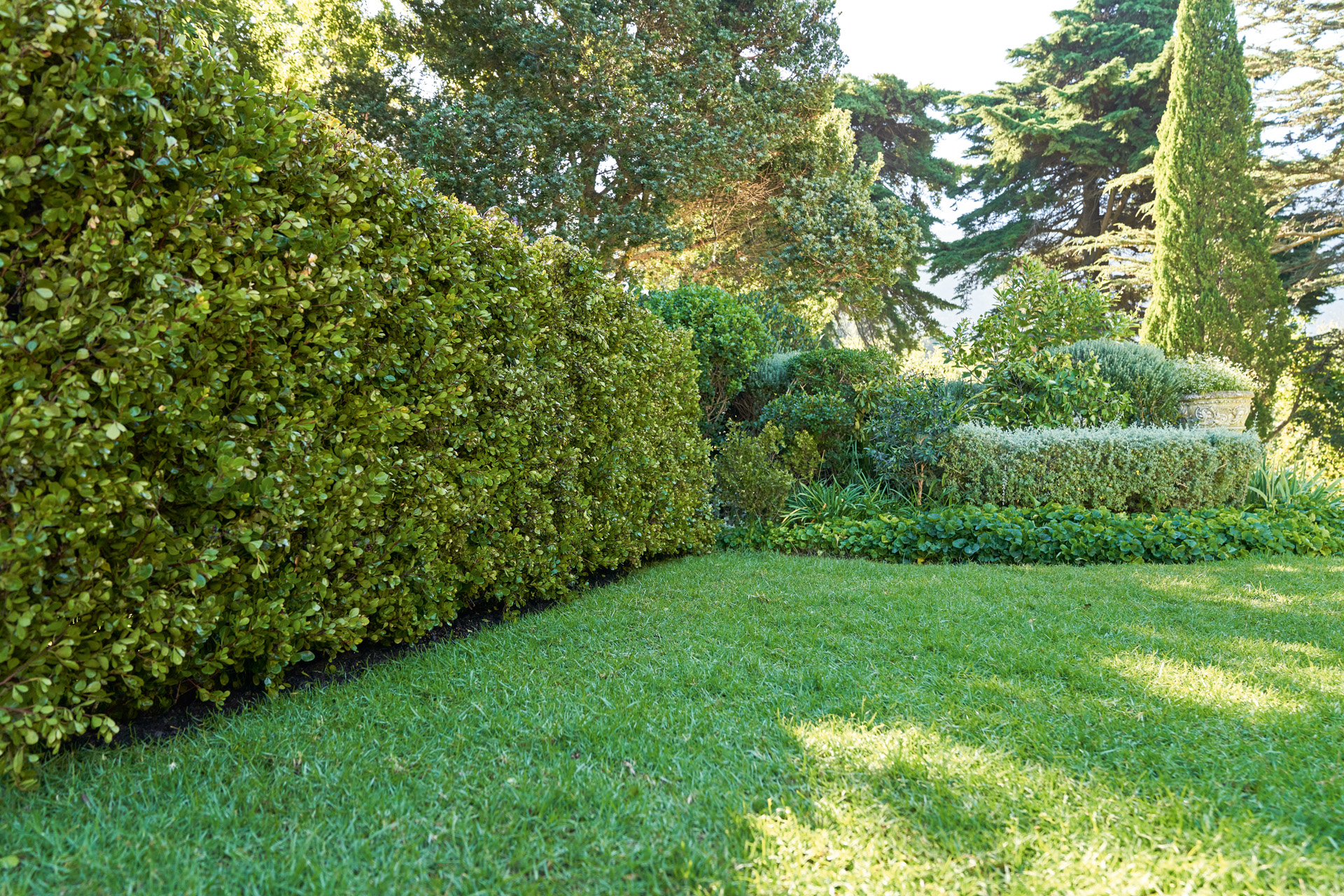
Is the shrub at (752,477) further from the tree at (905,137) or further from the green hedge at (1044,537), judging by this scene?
the tree at (905,137)

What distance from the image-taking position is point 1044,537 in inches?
271

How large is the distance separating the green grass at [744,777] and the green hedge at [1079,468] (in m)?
4.03

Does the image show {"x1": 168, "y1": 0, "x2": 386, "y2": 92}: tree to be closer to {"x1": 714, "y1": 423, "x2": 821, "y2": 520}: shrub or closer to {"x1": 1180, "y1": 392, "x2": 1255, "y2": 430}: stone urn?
{"x1": 714, "y1": 423, "x2": 821, "y2": 520}: shrub

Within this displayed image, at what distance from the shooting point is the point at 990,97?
2270cm

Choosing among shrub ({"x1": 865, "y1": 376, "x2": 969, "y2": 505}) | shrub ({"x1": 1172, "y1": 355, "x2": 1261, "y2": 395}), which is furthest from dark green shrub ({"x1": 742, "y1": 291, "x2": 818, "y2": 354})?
shrub ({"x1": 1172, "y1": 355, "x2": 1261, "y2": 395})

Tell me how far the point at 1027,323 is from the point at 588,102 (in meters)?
8.81

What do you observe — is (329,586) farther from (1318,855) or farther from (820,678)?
(1318,855)

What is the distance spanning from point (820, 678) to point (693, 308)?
749cm

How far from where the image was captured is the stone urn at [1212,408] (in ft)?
34.8

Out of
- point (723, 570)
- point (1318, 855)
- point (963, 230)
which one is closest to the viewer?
point (1318, 855)

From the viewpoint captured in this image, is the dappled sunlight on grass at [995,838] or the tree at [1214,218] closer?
the dappled sunlight on grass at [995,838]

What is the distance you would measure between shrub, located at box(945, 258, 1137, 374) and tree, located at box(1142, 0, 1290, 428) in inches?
228

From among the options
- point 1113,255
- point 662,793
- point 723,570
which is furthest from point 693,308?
point 1113,255

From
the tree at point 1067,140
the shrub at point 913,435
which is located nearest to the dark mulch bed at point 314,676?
the shrub at point 913,435
